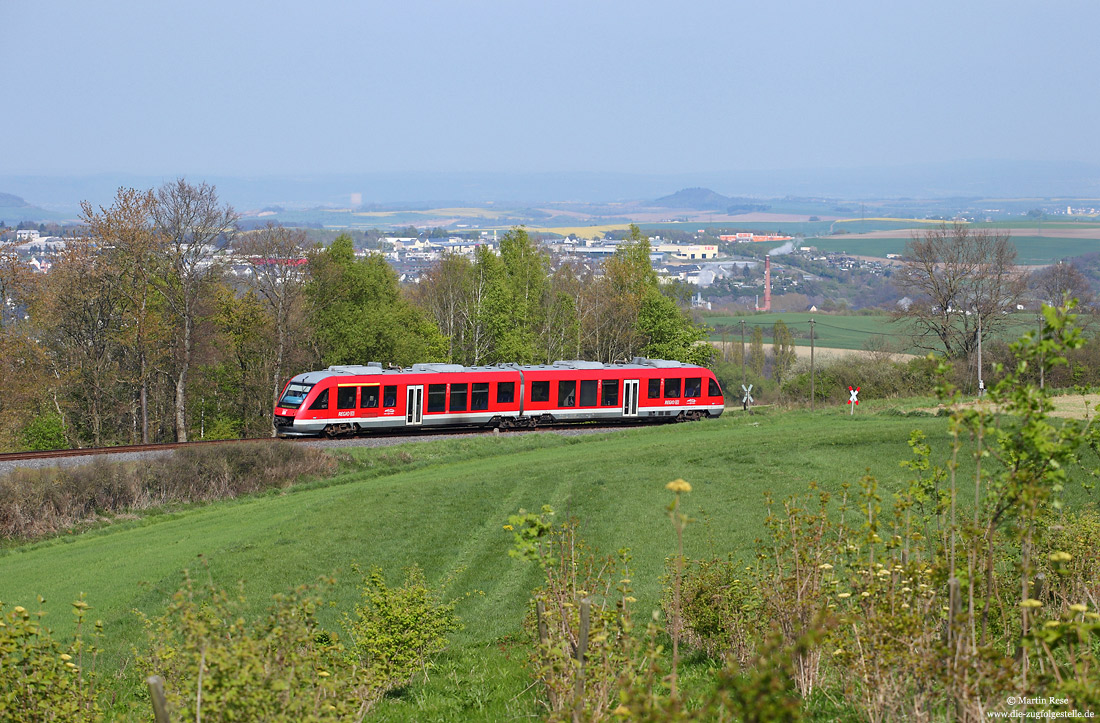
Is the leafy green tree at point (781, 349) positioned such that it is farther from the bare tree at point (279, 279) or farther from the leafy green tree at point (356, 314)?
the bare tree at point (279, 279)

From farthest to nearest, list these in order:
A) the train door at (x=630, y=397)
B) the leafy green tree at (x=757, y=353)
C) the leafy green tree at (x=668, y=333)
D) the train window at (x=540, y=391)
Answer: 1. the leafy green tree at (x=757, y=353)
2. the leafy green tree at (x=668, y=333)
3. the train door at (x=630, y=397)
4. the train window at (x=540, y=391)

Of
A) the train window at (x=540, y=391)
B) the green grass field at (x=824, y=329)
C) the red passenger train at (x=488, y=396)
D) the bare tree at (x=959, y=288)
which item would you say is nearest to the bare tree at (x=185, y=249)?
the red passenger train at (x=488, y=396)

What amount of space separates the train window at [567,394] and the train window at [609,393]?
1.17 metres

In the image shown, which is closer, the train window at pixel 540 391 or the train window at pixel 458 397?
the train window at pixel 458 397

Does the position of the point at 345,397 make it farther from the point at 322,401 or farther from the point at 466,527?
the point at 466,527

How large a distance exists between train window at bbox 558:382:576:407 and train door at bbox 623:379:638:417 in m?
2.19

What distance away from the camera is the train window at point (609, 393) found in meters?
36.5

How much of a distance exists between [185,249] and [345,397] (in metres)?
16.6

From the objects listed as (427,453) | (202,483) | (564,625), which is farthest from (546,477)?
(564,625)

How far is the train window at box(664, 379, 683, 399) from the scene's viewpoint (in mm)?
37875

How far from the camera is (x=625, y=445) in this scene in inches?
1241

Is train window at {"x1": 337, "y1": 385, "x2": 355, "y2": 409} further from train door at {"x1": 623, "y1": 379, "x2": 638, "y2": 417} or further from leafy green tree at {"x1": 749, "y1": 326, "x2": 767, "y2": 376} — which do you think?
leafy green tree at {"x1": 749, "y1": 326, "x2": 767, "y2": 376}

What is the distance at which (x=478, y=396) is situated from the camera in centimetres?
3441

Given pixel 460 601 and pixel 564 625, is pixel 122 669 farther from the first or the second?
pixel 564 625
